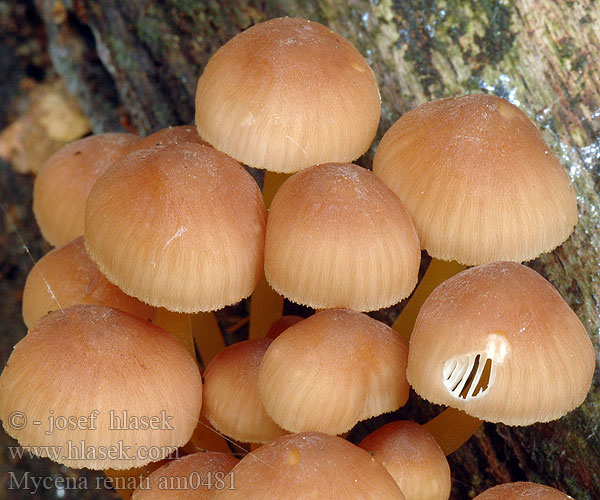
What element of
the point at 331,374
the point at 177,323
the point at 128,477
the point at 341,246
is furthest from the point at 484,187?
the point at 128,477

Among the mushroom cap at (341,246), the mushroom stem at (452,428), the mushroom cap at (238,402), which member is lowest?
the mushroom stem at (452,428)

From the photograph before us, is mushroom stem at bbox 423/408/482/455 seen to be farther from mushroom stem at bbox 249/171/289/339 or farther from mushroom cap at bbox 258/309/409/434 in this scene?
mushroom stem at bbox 249/171/289/339

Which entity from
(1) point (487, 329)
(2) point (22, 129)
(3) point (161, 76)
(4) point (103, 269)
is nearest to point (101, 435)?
(4) point (103, 269)

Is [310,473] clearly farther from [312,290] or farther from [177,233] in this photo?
[177,233]

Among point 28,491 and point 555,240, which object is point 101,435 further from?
point 28,491

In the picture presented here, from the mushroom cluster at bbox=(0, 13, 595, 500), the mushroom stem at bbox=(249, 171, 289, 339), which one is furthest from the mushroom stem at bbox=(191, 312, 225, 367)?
the mushroom cluster at bbox=(0, 13, 595, 500)

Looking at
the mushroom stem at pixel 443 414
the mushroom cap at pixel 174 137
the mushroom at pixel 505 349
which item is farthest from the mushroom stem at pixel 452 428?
the mushroom cap at pixel 174 137

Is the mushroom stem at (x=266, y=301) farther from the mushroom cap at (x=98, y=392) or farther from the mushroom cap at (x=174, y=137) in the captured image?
the mushroom cap at (x=98, y=392)

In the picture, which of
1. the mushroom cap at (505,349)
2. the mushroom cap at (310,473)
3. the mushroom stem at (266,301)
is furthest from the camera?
the mushroom stem at (266,301)
